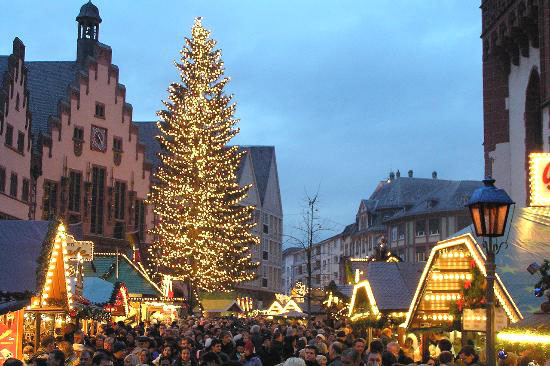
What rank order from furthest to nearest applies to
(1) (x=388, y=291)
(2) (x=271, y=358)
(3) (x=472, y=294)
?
(1) (x=388, y=291), (2) (x=271, y=358), (3) (x=472, y=294)

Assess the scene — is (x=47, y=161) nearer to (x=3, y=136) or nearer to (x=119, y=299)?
(x=3, y=136)

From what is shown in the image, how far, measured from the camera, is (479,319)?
1430 cm

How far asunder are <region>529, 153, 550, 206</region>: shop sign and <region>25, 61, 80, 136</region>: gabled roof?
46800mm

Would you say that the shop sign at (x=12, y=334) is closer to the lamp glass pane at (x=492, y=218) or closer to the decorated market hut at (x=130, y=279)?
the lamp glass pane at (x=492, y=218)

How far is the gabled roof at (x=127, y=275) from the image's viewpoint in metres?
41.3

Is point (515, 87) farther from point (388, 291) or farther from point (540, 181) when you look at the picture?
point (540, 181)

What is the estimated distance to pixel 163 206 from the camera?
179ft

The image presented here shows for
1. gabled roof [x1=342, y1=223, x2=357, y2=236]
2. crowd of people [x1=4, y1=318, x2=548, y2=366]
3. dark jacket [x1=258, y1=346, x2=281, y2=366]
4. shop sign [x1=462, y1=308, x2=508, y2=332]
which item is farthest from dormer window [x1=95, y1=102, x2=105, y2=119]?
gabled roof [x1=342, y1=223, x2=357, y2=236]

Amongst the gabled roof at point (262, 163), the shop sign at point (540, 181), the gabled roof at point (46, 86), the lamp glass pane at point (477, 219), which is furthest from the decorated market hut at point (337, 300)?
the gabled roof at point (262, 163)

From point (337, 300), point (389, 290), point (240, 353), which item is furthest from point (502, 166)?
point (240, 353)

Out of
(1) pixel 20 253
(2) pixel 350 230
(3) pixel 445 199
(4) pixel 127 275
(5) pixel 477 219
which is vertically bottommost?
(4) pixel 127 275

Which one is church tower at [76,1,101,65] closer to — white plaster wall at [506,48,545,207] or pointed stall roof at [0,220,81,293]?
white plaster wall at [506,48,545,207]

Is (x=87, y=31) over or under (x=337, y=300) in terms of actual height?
over

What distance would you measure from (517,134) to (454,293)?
571 inches
